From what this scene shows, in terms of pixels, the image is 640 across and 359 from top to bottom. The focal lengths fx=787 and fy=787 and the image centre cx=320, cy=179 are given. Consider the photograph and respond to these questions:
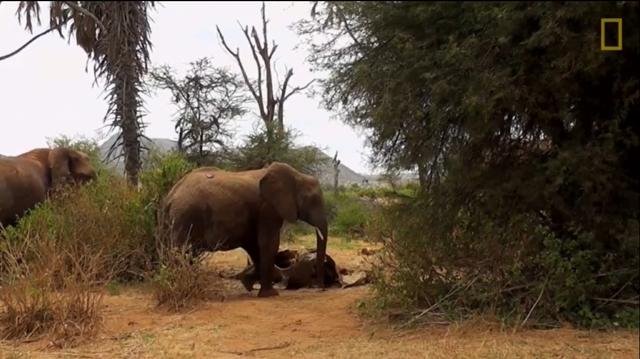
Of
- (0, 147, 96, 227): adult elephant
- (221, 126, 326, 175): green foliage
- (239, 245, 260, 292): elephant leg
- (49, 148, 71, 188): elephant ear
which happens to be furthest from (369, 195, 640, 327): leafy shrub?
(221, 126, 326, 175): green foliage

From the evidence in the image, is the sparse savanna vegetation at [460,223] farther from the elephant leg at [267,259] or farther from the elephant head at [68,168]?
the elephant head at [68,168]

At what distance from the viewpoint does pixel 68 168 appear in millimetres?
14062

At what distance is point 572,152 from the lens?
6789 mm

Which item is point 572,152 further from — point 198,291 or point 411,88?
point 198,291

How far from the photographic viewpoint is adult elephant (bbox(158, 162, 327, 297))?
1041 cm

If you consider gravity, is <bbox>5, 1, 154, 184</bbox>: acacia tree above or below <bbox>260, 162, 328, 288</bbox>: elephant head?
above

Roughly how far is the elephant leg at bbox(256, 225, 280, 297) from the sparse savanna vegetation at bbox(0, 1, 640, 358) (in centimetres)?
96

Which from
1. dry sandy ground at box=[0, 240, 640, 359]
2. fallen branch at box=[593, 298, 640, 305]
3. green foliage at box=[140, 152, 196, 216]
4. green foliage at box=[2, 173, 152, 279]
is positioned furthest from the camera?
green foliage at box=[140, 152, 196, 216]

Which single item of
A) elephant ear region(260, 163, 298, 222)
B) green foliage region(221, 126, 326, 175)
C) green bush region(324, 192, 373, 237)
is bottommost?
green bush region(324, 192, 373, 237)

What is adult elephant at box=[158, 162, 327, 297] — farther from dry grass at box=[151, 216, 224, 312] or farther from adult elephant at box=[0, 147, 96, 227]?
adult elephant at box=[0, 147, 96, 227]

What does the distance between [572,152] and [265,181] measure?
4.83 meters

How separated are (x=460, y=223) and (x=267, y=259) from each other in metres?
3.40

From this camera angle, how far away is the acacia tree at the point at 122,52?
1692 centimetres

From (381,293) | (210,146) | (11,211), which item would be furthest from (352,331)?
(210,146)
